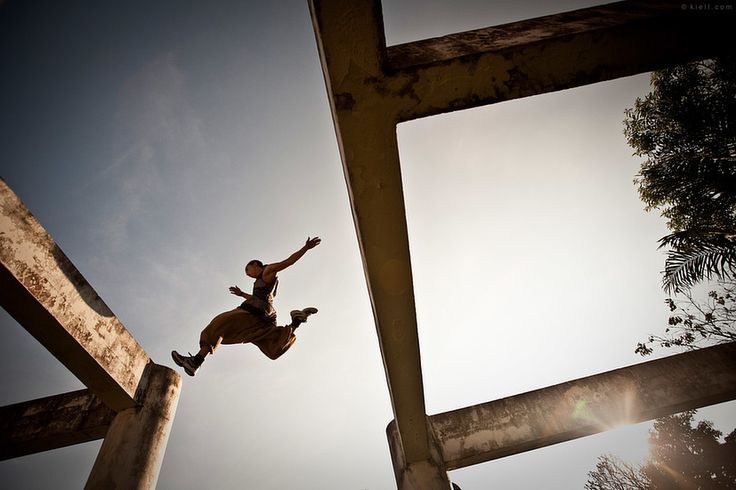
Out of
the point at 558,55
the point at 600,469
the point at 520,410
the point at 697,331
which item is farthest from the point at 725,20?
the point at 600,469

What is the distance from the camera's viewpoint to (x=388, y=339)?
8.86ft

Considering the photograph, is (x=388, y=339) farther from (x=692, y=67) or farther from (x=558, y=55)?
(x=692, y=67)

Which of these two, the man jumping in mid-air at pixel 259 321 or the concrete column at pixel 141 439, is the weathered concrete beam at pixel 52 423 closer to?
the concrete column at pixel 141 439

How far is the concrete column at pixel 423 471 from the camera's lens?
4.04 m

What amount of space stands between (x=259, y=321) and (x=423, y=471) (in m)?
3.09

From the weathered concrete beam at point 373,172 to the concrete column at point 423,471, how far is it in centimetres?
205

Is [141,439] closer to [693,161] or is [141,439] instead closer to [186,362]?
[186,362]

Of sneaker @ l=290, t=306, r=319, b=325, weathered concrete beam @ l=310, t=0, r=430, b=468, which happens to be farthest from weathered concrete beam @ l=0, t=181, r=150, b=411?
weathered concrete beam @ l=310, t=0, r=430, b=468

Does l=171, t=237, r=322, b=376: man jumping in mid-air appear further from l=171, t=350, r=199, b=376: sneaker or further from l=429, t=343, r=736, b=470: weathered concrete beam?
l=429, t=343, r=736, b=470: weathered concrete beam

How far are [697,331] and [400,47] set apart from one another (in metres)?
8.33

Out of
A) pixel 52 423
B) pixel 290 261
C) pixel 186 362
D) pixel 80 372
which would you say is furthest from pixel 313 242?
pixel 52 423

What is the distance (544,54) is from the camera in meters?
1.53

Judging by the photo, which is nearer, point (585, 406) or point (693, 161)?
point (585, 406)

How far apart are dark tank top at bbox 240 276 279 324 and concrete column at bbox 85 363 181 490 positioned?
1833 mm
